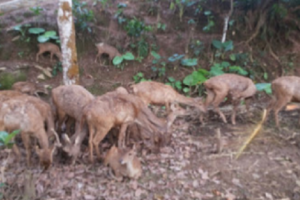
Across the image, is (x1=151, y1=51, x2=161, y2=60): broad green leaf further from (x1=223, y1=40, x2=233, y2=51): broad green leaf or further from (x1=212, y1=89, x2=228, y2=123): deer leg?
(x1=212, y1=89, x2=228, y2=123): deer leg

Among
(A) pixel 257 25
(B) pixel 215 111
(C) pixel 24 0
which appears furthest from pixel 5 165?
(A) pixel 257 25

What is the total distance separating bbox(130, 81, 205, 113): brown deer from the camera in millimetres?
6805

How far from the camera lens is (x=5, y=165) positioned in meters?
5.34

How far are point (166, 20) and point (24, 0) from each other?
5.67 meters

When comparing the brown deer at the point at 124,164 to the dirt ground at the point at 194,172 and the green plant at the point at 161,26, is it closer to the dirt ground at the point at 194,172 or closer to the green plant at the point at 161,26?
the dirt ground at the point at 194,172

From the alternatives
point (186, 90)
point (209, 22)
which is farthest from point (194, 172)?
point (209, 22)

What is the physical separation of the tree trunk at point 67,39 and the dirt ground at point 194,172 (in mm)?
2233

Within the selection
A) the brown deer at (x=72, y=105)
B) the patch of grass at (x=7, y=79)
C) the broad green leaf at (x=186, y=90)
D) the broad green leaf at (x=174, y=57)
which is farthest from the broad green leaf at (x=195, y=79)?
the patch of grass at (x=7, y=79)

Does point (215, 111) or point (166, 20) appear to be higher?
point (166, 20)

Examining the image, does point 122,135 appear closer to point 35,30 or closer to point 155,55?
point 155,55

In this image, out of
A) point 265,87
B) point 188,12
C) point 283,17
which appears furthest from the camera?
point 188,12

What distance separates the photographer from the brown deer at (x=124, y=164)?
197 inches

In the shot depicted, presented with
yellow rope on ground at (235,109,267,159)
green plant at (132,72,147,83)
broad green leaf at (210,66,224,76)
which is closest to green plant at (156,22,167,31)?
green plant at (132,72,147,83)

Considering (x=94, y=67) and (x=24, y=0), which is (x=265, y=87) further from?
(x=24, y=0)
